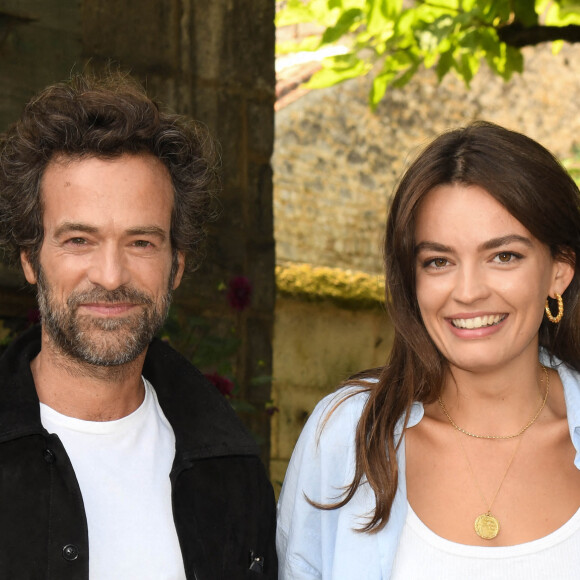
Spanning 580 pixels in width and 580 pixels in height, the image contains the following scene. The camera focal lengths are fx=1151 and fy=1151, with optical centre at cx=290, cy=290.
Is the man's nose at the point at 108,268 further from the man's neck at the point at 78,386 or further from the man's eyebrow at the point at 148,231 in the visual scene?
the man's neck at the point at 78,386

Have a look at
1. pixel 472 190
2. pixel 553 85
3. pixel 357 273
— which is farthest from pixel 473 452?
pixel 553 85

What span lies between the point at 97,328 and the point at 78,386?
169 mm

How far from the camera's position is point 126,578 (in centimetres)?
288

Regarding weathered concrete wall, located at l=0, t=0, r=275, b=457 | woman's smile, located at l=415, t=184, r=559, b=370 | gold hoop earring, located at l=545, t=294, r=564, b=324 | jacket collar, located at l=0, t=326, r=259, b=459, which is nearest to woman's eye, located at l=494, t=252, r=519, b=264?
woman's smile, located at l=415, t=184, r=559, b=370

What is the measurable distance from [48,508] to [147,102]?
4.24 feet

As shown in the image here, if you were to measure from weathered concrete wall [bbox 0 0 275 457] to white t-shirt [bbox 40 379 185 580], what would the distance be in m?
1.70

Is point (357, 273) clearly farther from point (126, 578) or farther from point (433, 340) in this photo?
point (126, 578)

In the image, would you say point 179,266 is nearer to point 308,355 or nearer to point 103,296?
point 103,296

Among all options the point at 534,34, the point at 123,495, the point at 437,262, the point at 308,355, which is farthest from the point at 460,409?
the point at 308,355

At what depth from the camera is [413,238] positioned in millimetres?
3287

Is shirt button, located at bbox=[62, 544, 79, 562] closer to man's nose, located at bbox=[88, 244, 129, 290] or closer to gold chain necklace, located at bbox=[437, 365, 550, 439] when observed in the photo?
man's nose, located at bbox=[88, 244, 129, 290]

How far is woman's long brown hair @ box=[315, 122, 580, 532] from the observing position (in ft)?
10.4

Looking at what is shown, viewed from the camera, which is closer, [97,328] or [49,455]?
[49,455]

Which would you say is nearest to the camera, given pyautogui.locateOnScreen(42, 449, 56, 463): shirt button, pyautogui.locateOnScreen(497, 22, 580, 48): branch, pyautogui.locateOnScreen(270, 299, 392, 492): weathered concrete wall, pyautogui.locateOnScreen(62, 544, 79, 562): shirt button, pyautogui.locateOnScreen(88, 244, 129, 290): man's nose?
pyautogui.locateOnScreen(62, 544, 79, 562): shirt button
